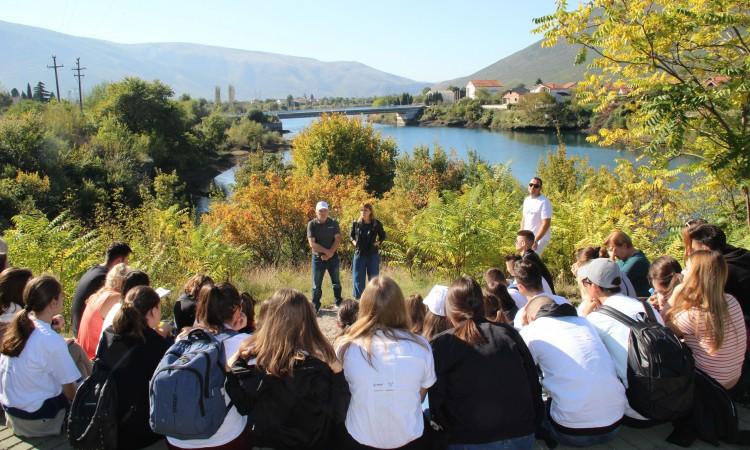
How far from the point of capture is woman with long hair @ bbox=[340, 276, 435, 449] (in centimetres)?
320

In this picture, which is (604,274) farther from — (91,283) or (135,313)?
(91,283)

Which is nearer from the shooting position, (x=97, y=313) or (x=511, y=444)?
(x=511, y=444)

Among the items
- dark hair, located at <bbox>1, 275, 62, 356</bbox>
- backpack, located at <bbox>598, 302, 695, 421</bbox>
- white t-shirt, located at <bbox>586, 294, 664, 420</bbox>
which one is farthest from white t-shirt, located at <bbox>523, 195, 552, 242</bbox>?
dark hair, located at <bbox>1, 275, 62, 356</bbox>

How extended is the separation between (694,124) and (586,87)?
1983 millimetres

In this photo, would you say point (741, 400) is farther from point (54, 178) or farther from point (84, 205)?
point (54, 178)

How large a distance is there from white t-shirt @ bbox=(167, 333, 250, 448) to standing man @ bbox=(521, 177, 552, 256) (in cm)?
545

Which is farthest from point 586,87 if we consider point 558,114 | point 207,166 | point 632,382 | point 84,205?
point 558,114

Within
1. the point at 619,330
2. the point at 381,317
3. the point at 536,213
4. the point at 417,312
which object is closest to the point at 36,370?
the point at 381,317

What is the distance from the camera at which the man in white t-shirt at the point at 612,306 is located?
3668mm

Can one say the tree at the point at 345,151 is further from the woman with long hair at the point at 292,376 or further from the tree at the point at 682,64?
the woman with long hair at the point at 292,376

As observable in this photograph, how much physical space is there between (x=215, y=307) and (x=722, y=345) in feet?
12.3

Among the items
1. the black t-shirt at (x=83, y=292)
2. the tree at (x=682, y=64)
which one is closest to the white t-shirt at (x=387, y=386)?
the black t-shirt at (x=83, y=292)

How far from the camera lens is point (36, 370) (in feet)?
12.6

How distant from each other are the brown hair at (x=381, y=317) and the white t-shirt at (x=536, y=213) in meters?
5.15
